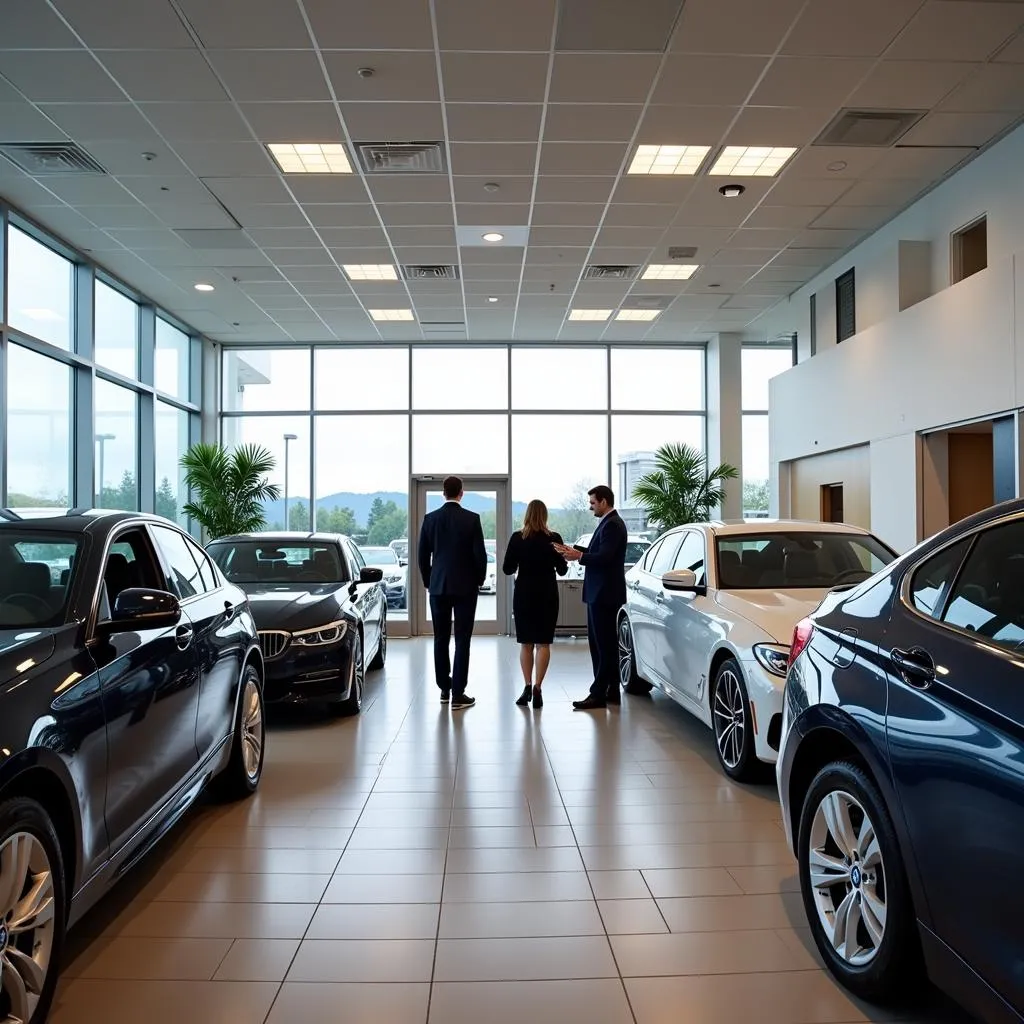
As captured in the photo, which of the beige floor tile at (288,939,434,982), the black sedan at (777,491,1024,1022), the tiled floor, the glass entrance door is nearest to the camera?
the black sedan at (777,491,1024,1022)

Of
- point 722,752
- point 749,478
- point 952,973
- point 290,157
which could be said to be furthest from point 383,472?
point 952,973

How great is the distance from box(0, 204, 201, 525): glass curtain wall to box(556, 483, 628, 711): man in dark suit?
530 cm

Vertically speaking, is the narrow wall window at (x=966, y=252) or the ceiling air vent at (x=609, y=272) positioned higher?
the ceiling air vent at (x=609, y=272)

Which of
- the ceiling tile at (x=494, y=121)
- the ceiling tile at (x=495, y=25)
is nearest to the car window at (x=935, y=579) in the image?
the ceiling tile at (x=495, y=25)

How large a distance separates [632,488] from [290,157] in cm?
785

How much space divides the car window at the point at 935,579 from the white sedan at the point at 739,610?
1891mm

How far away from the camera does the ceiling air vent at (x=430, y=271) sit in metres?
9.91

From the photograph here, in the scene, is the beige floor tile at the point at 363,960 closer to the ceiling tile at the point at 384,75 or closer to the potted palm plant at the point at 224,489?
the ceiling tile at the point at 384,75

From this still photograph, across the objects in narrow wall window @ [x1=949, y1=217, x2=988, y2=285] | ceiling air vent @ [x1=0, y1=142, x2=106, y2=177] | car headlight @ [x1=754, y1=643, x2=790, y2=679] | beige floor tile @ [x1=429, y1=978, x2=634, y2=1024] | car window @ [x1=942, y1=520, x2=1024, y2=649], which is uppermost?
ceiling air vent @ [x1=0, y1=142, x2=106, y2=177]

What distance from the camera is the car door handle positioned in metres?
2.03

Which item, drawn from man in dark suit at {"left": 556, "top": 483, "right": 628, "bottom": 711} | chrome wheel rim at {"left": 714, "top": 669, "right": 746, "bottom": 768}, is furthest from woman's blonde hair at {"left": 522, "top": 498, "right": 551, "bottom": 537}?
chrome wheel rim at {"left": 714, "top": 669, "right": 746, "bottom": 768}

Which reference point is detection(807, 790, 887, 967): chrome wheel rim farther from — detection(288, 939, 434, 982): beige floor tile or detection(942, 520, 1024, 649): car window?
detection(288, 939, 434, 982): beige floor tile

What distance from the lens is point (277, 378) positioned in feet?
44.7

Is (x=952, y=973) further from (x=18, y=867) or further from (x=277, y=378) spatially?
(x=277, y=378)
